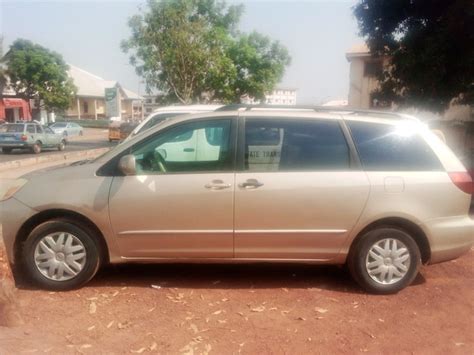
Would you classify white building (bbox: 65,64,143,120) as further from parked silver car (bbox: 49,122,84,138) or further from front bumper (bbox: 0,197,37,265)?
front bumper (bbox: 0,197,37,265)

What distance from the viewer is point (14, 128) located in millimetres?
20391

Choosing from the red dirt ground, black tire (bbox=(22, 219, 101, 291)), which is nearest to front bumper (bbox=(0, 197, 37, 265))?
black tire (bbox=(22, 219, 101, 291))

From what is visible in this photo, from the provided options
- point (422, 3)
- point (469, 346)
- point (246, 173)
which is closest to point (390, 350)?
point (469, 346)

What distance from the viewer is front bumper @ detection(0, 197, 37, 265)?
374cm

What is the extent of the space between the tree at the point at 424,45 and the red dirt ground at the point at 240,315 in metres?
8.24

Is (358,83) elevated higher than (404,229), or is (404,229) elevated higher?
(358,83)

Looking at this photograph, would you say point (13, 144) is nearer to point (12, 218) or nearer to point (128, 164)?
point (12, 218)

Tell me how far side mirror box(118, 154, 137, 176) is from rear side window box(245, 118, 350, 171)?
3.16 feet

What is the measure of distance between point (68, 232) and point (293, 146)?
6.85 feet

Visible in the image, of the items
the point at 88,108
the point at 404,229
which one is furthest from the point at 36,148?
the point at 88,108

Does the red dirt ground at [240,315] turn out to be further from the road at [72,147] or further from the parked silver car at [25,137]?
the parked silver car at [25,137]

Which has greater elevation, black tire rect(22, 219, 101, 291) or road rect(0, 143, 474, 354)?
black tire rect(22, 219, 101, 291)

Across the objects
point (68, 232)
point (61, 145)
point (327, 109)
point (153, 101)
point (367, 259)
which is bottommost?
point (61, 145)

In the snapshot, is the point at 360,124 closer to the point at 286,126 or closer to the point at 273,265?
the point at 286,126
